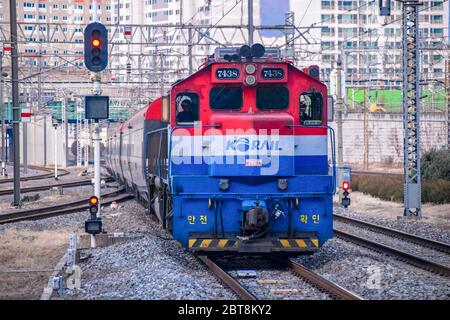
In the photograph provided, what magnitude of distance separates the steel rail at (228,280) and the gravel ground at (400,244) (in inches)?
159

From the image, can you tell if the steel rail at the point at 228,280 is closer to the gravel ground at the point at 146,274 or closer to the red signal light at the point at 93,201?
the gravel ground at the point at 146,274

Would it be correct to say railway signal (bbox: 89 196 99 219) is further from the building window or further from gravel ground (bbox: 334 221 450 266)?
the building window

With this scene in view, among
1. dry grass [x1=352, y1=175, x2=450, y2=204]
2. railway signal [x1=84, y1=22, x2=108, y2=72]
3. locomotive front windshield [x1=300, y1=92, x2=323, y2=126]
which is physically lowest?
dry grass [x1=352, y1=175, x2=450, y2=204]

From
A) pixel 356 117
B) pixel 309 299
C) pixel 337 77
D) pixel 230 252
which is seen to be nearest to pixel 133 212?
pixel 337 77

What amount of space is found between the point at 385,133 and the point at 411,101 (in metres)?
39.7

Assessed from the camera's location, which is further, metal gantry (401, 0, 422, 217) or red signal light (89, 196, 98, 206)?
metal gantry (401, 0, 422, 217)

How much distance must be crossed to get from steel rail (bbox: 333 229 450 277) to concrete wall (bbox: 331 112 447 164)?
42.9m

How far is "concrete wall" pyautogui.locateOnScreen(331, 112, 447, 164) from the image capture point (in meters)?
58.8

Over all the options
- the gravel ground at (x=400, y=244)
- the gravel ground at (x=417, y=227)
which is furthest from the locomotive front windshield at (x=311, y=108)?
the gravel ground at (x=417, y=227)

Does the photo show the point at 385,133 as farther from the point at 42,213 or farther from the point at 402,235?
the point at 402,235

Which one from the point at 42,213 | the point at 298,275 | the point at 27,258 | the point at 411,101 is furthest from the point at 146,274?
the point at 411,101

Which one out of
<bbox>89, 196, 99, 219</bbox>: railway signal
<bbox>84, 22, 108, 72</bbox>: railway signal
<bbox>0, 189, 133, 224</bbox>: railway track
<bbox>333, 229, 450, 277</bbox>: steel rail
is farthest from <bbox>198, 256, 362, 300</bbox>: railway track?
<bbox>0, 189, 133, 224</bbox>: railway track
